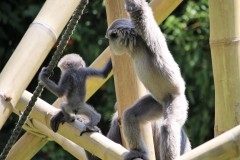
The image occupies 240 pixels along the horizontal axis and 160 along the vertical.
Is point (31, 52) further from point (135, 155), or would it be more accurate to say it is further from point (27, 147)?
point (27, 147)

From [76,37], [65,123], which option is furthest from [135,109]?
[76,37]

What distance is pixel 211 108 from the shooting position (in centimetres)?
736

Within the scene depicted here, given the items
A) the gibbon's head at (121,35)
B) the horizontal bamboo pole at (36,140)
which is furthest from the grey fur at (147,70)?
the horizontal bamboo pole at (36,140)

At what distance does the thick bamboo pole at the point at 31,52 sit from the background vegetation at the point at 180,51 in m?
3.69

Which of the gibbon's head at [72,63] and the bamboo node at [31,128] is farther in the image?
the bamboo node at [31,128]

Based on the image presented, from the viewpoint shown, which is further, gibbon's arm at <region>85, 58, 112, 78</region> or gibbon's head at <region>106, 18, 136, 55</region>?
gibbon's arm at <region>85, 58, 112, 78</region>

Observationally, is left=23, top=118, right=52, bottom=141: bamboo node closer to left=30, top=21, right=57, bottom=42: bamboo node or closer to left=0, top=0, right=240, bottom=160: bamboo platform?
left=0, top=0, right=240, bottom=160: bamboo platform

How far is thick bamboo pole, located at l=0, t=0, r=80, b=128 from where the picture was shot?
3219 mm

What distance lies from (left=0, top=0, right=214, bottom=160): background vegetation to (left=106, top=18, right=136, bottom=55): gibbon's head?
3.26 meters

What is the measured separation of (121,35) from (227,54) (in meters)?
0.63

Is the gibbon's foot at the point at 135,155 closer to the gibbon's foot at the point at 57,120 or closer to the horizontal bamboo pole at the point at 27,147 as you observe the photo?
the gibbon's foot at the point at 57,120

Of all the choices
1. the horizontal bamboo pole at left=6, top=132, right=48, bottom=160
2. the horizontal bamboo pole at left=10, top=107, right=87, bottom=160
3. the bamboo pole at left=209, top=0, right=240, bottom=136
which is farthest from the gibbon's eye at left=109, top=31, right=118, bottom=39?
the horizontal bamboo pole at left=6, top=132, right=48, bottom=160

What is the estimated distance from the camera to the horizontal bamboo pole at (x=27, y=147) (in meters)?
4.77

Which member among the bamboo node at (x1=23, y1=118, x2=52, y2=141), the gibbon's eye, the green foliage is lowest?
the green foliage
